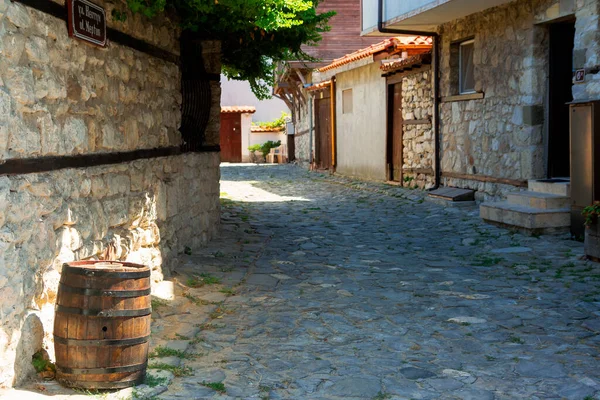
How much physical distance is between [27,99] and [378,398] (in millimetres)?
2378

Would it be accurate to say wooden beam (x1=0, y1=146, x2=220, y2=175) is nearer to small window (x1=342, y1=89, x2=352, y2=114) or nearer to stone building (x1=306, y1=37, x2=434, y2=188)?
stone building (x1=306, y1=37, x2=434, y2=188)

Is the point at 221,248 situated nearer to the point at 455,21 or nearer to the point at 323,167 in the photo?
the point at 455,21

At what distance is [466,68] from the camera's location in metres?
11.9

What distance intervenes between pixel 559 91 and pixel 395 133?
6290mm

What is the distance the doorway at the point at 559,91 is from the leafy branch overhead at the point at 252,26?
3.47 metres

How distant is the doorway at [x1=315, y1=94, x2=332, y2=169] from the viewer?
2164cm

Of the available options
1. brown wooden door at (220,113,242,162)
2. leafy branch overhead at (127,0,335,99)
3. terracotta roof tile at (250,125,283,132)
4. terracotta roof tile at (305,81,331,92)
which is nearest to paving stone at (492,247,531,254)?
leafy branch overhead at (127,0,335,99)

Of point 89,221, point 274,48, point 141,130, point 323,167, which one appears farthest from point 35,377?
point 323,167

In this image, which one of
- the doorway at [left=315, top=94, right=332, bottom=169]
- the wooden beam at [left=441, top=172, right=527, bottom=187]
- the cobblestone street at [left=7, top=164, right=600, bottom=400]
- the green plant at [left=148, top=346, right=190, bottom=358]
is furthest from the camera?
the doorway at [left=315, top=94, right=332, bottom=169]

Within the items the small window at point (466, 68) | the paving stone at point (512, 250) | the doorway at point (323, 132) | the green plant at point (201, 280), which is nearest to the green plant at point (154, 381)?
the green plant at point (201, 280)

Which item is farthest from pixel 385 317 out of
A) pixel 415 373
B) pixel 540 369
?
pixel 540 369

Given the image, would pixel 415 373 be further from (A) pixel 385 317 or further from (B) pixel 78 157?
(B) pixel 78 157

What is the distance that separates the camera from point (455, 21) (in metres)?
11.8

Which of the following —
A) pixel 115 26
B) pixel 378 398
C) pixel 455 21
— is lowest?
pixel 378 398
